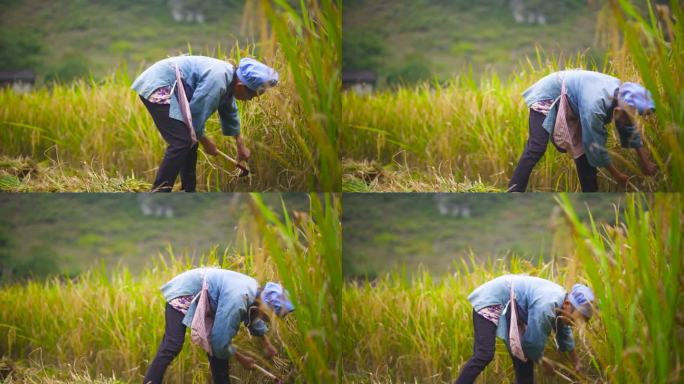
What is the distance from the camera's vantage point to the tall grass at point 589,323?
10.3ft

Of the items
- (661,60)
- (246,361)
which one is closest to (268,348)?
(246,361)

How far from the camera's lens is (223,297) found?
3.23 meters

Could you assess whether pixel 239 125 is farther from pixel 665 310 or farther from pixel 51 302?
pixel 665 310

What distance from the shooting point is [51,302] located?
3385mm

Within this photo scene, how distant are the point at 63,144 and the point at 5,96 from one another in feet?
1.07

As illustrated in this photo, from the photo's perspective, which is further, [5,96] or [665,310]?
[5,96]

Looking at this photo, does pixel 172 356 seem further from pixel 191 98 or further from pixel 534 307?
pixel 534 307

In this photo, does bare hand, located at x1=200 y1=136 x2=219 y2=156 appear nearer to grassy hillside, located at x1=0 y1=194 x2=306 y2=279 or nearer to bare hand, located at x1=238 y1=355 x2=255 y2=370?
grassy hillside, located at x1=0 y1=194 x2=306 y2=279

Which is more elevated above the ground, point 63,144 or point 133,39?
point 133,39

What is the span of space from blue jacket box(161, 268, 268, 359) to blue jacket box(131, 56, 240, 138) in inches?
23.2

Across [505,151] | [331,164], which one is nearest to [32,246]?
[331,164]

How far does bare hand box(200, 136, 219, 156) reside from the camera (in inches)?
129

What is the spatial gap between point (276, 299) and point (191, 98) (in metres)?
0.90

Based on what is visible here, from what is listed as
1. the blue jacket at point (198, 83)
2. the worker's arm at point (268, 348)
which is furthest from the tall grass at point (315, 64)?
the worker's arm at point (268, 348)
